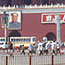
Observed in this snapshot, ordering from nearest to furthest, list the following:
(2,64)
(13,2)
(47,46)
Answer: (2,64), (47,46), (13,2)

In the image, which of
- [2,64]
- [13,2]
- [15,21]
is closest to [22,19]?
[15,21]

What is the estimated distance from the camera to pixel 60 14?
165 ft

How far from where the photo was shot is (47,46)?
102ft

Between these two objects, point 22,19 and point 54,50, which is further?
point 22,19

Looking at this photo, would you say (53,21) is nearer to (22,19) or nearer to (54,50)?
(22,19)

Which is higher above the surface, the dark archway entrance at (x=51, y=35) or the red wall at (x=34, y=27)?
the red wall at (x=34, y=27)

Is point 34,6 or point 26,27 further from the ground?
point 34,6

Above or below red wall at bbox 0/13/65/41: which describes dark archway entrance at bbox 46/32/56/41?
below

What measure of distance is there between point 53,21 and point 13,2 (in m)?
8.78

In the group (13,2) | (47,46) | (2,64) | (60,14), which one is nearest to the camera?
(2,64)

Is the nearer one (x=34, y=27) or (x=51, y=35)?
(x=34, y=27)

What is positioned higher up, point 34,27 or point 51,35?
point 34,27

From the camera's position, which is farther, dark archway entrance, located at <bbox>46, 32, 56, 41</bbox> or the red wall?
dark archway entrance, located at <bbox>46, 32, 56, 41</bbox>

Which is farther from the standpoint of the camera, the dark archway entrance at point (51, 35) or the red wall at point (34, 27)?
the dark archway entrance at point (51, 35)
